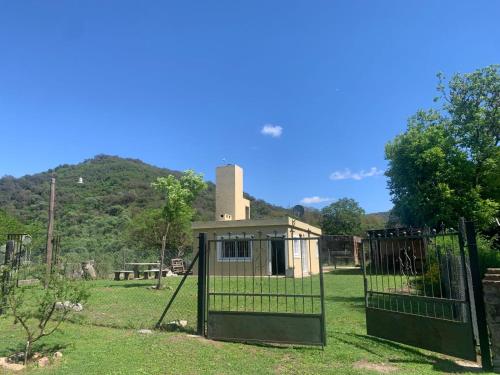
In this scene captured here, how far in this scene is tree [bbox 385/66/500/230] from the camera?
19.1 m

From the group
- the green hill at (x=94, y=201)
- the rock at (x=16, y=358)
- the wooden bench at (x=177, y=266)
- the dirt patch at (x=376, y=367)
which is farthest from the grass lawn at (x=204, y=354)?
the green hill at (x=94, y=201)

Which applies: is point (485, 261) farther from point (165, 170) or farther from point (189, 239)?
point (165, 170)

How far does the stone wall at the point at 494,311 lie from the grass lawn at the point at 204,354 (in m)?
0.45

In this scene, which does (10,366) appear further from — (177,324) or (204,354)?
(177,324)

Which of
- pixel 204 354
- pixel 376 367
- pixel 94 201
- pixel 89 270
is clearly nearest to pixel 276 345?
pixel 204 354

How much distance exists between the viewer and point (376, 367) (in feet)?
18.1

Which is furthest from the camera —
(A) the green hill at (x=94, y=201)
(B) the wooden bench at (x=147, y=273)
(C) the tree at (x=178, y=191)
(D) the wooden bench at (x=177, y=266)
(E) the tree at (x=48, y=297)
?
(A) the green hill at (x=94, y=201)

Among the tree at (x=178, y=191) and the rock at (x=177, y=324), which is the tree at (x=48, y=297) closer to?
the rock at (x=177, y=324)

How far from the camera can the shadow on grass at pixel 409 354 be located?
543cm

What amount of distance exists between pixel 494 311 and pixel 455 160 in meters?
16.5

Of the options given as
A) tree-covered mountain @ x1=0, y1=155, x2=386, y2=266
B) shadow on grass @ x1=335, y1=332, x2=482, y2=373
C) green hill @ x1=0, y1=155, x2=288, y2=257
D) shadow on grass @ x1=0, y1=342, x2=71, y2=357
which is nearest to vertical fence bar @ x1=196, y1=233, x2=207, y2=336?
shadow on grass @ x1=0, y1=342, x2=71, y2=357

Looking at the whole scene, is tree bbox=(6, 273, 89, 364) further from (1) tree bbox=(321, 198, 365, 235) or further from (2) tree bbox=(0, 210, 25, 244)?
(1) tree bbox=(321, 198, 365, 235)

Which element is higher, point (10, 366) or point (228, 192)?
point (228, 192)

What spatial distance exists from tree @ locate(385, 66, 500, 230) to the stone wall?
14.5m
